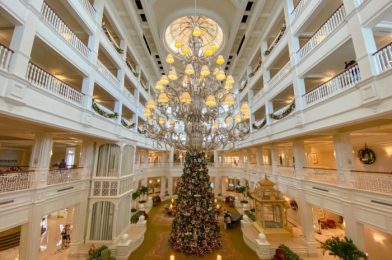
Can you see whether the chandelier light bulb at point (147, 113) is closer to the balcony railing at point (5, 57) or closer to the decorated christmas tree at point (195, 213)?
the decorated christmas tree at point (195, 213)

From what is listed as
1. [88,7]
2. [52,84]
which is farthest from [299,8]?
[52,84]

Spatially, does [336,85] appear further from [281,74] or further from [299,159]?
[299,159]

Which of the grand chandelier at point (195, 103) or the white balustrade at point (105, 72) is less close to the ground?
the white balustrade at point (105, 72)

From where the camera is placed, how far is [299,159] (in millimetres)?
10297

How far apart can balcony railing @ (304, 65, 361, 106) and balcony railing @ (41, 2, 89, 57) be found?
10506 millimetres

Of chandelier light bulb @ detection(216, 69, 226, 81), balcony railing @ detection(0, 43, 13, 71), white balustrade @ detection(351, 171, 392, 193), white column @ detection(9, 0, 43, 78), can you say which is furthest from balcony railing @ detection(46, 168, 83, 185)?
white balustrade @ detection(351, 171, 392, 193)

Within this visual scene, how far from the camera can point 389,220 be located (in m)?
5.54

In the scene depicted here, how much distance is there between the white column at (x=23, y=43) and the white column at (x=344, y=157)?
11.7 metres

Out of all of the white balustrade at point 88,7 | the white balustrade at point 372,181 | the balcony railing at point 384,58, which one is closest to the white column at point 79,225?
the white balustrade at point 88,7

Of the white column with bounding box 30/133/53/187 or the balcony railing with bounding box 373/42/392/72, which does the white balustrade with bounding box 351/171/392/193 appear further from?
the white column with bounding box 30/133/53/187

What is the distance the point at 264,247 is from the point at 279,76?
379 inches

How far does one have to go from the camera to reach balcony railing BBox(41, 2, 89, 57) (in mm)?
6461

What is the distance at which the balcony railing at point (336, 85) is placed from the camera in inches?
234

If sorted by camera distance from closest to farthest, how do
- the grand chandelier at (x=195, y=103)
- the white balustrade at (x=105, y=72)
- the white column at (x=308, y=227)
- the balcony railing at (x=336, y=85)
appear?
the balcony railing at (x=336, y=85)
the grand chandelier at (x=195, y=103)
the white column at (x=308, y=227)
the white balustrade at (x=105, y=72)
